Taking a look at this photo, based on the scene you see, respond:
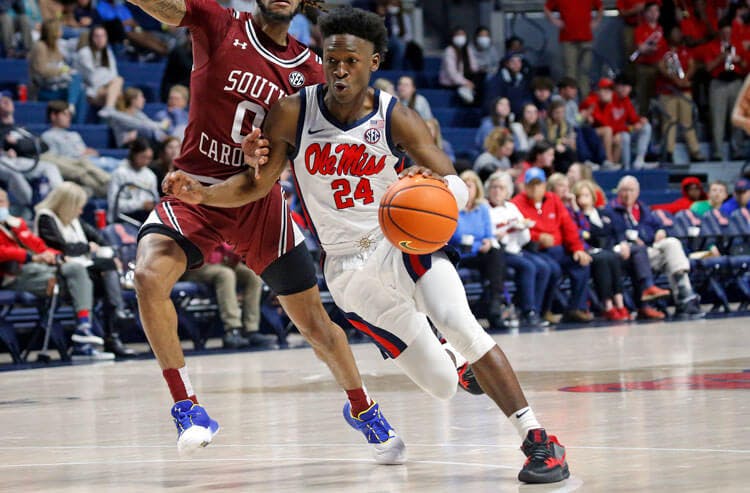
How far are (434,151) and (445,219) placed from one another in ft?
1.34

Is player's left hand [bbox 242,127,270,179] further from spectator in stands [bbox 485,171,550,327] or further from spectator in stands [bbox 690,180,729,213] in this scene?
spectator in stands [bbox 690,180,729,213]

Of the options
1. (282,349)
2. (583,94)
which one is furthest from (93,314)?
(583,94)

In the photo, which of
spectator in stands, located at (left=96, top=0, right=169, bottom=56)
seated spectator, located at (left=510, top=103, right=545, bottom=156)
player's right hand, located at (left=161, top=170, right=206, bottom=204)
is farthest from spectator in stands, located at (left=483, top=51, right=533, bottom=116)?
player's right hand, located at (left=161, top=170, right=206, bottom=204)

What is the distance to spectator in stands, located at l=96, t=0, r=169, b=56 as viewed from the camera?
15.7 m

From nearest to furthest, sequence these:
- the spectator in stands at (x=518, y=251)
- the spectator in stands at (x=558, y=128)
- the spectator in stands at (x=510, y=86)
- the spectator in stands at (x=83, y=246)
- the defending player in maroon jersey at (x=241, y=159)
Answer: the defending player in maroon jersey at (x=241, y=159)
the spectator in stands at (x=83, y=246)
the spectator in stands at (x=518, y=251)
the spectator in stands at (x=558, y=128)
the spectator in stands at (x=510, y=86)

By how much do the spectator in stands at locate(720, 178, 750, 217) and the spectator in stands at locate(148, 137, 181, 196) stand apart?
6610 mm

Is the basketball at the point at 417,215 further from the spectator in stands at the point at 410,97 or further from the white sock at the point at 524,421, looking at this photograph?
the spectator in stands at the point at 410,97

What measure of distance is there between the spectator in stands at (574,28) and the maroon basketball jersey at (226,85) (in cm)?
1344

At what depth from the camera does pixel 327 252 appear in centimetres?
527

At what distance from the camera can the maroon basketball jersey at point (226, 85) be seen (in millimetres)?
5633

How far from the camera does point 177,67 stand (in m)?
14.6

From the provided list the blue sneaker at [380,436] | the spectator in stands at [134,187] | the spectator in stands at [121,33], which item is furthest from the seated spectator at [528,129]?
the blue sneaker at [380,436]

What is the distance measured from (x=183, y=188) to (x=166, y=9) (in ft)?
2.82

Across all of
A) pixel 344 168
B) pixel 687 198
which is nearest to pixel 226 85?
pixel 344 168
